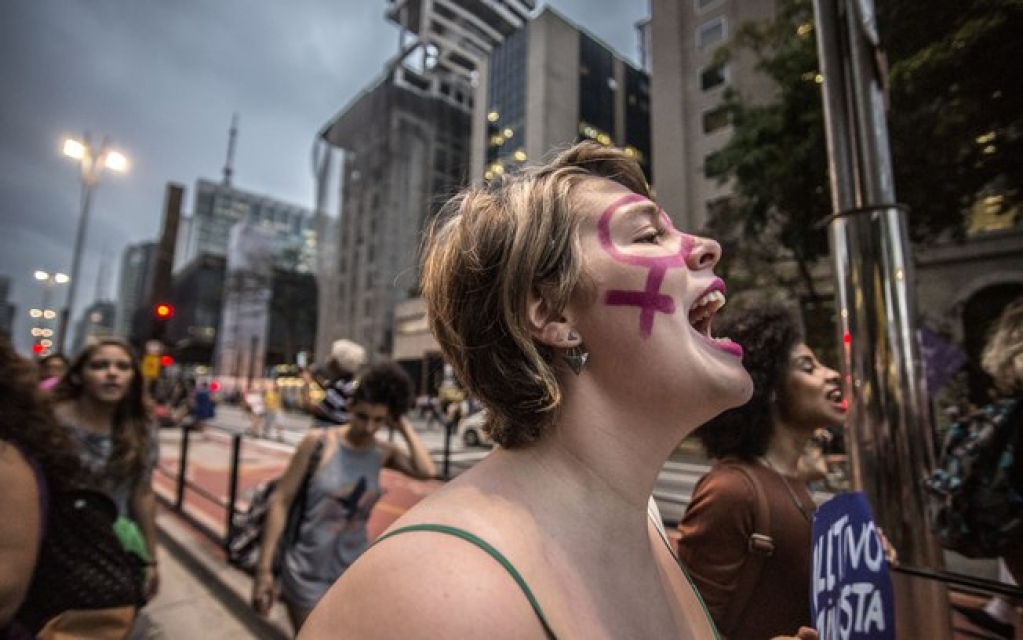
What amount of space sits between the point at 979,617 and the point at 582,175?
11.4 feet

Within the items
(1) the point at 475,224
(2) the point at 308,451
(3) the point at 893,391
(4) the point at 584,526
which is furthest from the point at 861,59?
(2) the point at 308,451

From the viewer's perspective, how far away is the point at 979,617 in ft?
9.23

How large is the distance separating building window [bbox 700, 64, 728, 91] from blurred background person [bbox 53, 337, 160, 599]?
9.58 meters

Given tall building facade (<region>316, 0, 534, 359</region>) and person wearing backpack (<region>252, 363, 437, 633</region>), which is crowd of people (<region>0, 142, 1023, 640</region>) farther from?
tall building facade (<region>316, 0, 534, 359</region>)

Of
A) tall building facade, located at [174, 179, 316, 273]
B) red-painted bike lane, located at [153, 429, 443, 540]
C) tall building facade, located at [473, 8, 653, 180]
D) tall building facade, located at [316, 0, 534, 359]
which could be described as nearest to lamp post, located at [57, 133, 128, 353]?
red-painted bike lane, located at [153, 429, 443, 540]

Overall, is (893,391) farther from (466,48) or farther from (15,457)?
(466,48)

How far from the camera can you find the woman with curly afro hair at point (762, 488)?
5.25ft

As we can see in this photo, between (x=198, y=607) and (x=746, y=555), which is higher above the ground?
(x=746, y=555)

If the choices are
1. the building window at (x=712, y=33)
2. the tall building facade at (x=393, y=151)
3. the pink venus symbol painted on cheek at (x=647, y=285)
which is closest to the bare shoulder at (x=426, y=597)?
the pink venus symbol painted on cheek at (x=647, y=285)

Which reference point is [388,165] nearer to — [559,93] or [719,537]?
[559,93]

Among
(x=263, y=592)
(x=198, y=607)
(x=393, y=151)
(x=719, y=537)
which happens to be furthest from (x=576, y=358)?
(x=393, y=151)

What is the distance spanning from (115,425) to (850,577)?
3.69m

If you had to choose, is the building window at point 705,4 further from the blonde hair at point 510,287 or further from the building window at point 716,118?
the blonde hair at point 510,287

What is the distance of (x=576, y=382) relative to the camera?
3.25 ft
